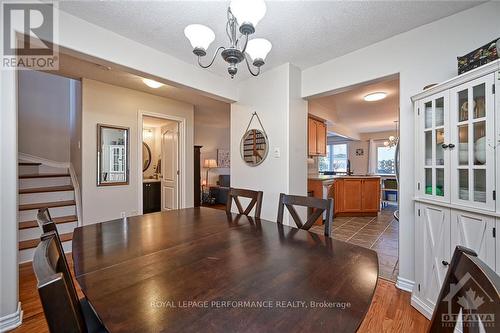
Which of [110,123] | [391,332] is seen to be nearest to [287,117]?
[391,332]

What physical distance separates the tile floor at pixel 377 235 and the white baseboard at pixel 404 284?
17cm

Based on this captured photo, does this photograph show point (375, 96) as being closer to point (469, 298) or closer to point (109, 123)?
point (469, 298)

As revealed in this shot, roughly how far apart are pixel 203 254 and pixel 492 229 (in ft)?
5.48

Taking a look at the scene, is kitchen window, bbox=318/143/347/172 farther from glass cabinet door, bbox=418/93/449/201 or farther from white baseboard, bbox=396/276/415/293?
glass cabinet door, bbox=418/93/449/201

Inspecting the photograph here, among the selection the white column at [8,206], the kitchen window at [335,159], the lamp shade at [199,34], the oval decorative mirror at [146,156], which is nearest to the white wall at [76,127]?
the white column at [8,206]

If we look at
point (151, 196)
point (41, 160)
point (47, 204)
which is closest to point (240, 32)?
point (47, 204)

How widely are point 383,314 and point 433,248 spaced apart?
638mm

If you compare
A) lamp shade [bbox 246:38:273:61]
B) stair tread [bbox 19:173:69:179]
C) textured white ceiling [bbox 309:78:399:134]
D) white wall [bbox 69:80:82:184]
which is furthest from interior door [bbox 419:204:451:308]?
stair tread [bbox 19:173:69:179]

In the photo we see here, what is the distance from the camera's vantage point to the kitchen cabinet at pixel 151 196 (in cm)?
488

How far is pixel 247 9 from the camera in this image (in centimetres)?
118

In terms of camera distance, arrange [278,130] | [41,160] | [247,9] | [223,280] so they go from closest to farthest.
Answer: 1. [223,280]
2. [247,9]
3. [278,130]
4. [41,160]

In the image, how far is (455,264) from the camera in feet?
2.13

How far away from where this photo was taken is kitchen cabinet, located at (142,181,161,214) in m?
4.88

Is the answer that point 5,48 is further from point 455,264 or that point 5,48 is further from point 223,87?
point 455,264
